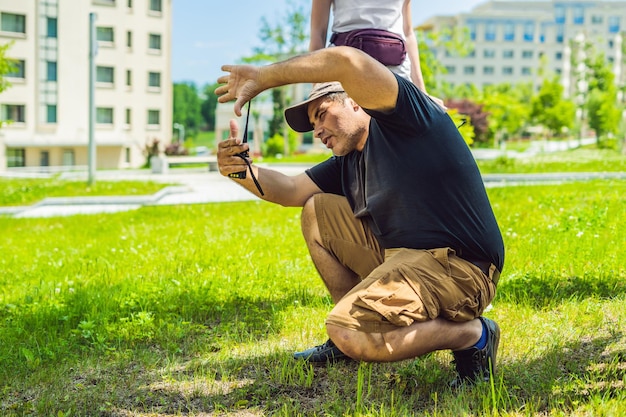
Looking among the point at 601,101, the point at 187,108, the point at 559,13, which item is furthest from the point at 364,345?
the point at 559,13

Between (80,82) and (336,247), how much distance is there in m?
52.7

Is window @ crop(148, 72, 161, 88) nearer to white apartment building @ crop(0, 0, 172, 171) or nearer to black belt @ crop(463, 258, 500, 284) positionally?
white apartment building @ crop(0, 0, 172, 171)

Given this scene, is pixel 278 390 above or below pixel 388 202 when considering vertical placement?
below

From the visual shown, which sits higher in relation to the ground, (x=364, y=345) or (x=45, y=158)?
(x=364, y=345)

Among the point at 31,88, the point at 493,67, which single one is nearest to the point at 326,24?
the point at 31,88

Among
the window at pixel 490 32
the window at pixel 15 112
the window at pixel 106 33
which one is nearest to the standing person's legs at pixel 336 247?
the window at pixel 15 112

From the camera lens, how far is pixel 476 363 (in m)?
3.17

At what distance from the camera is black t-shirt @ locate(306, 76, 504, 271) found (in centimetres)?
309

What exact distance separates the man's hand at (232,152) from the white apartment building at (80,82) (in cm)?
4545

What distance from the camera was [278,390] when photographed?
3295 millimetres

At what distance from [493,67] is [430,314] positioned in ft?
395

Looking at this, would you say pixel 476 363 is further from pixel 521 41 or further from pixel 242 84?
pixel 521 41

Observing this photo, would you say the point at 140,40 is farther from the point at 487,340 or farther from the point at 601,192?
the point at 487,340

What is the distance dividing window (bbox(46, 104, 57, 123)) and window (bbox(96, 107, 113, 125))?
3716mm
